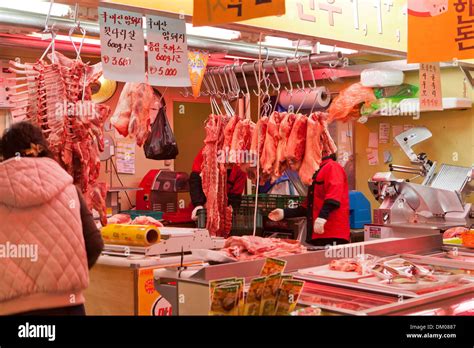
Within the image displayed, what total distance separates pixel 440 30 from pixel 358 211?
400 cm

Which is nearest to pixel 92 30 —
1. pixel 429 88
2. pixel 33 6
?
pixel 33 6

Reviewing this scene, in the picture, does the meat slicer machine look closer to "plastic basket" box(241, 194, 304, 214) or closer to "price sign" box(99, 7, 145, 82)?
"plastic basket" box(241, 194, 304, 214)

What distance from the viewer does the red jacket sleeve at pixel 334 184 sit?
707 centimetres

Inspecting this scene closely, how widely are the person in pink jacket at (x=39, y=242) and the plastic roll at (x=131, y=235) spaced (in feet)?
3.20

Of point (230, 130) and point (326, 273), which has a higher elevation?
point (230, 130)

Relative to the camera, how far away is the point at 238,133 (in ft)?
20.8

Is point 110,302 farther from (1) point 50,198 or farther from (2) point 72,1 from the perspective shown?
(2) point 72,1

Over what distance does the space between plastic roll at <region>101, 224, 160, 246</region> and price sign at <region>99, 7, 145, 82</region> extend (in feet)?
3.31

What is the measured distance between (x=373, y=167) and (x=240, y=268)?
6.67m

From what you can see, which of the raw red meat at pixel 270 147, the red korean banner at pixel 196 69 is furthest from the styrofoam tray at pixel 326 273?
the red korean banner at pixel 196 69

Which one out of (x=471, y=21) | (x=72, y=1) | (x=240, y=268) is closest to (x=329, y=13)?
(x=471, y=21)

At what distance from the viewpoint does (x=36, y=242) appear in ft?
11.3

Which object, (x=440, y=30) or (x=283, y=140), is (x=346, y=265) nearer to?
(x=440, y=30)

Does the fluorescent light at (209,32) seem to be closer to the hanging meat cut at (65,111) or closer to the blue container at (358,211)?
the hanging meat cut at (65,111)
